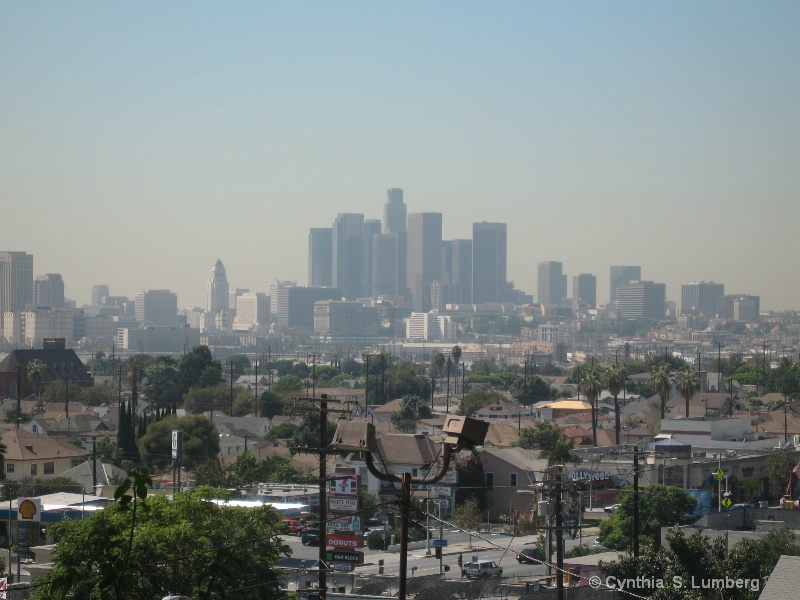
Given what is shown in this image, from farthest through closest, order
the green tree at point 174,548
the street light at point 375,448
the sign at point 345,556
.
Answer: the sign at point 345,556 < the green tree at point 174,548 < the street light at point 375,448

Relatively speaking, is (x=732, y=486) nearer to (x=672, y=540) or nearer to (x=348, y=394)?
(x=672, y=540)

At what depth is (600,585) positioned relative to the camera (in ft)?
93.1

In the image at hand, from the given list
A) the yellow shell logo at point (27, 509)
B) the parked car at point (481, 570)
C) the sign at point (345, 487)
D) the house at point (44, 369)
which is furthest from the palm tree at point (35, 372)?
the parked car at point (481, 570)

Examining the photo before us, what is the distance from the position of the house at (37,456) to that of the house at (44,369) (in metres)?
47.3

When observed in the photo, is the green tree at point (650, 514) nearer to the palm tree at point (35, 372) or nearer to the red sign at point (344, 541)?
the red sign at point (344, 541)

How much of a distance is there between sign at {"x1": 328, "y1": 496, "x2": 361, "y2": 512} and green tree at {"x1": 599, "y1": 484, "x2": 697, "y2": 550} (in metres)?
8.32

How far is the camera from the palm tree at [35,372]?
107500 millimetres

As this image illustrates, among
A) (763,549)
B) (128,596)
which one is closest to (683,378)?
(763,549)

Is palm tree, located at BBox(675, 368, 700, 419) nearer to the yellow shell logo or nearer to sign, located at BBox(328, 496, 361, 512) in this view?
sign, located at BBox(328, 496, 361, 512)

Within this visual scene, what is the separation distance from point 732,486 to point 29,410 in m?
55.6

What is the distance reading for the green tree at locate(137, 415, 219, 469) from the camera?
64688 millimetres

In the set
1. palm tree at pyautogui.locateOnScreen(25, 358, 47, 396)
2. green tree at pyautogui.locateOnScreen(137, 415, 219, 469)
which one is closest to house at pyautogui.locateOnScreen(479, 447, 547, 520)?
green tree at pyautogui.locateOnScreen(137, 415, 219, 469)

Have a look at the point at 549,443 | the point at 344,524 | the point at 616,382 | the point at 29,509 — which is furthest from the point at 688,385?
the point at 29,509

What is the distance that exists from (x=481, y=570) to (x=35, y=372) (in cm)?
7711
